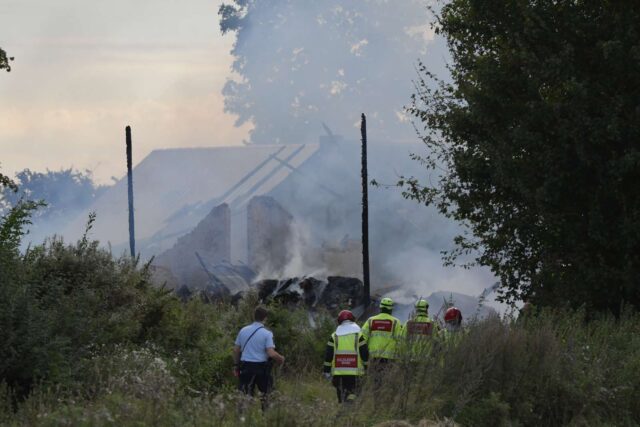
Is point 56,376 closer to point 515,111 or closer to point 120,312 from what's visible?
→ point 120,312

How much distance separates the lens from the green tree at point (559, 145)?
19859mm

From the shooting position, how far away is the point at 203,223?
52469mm

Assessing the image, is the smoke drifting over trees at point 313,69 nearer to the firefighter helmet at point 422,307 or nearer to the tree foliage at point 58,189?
the tree foliage at point 58,189

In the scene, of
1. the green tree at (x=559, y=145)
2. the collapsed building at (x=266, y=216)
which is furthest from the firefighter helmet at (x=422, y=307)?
the collapsed building at (x=266, y=216)

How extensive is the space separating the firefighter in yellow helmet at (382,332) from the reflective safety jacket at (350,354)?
0.15 metres

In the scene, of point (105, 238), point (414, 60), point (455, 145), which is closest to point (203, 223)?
point (105, 238)

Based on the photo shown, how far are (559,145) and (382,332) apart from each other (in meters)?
6.06

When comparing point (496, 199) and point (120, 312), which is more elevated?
point (496, 199)

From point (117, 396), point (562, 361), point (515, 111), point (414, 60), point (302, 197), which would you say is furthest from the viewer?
point (414, 60)

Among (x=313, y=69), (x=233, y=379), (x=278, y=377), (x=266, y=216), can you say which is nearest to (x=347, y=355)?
(x=278, y=377)

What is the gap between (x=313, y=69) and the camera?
68750mm

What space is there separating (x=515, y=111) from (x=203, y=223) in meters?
32.4

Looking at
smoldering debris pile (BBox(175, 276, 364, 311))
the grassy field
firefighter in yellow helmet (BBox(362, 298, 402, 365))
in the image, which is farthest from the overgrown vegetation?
smoldering debris pile (BBox(175, 276, 364, 311))

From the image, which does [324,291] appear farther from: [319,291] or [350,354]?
[350,354]
